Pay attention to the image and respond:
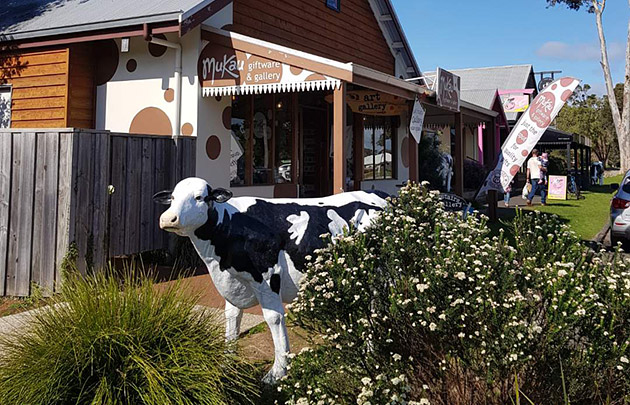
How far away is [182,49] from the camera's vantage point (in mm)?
9492

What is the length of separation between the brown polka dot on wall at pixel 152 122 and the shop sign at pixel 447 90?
562 cm

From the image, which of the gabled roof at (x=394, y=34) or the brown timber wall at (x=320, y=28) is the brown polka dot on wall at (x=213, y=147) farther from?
the gabled roof at (x=394, y=34)

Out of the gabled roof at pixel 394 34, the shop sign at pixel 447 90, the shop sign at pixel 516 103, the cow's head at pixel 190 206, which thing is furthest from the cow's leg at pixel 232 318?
the shop sign at pixel 516 103

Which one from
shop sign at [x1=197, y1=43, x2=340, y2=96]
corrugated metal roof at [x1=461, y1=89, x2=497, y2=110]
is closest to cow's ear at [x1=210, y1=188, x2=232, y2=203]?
shop sign at [x1=197, y1=43, x2=340, y2=96]

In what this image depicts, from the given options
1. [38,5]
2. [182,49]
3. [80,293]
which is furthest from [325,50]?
[80,293]

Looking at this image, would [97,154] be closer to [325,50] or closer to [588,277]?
[588,277]

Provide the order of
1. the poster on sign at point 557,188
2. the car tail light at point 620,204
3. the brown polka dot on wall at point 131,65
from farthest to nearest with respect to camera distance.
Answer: the poster on sign at point 557,188
the car tail light at point 620,204
the brown polka dot on wall at point 131,65

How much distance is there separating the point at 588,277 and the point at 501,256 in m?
0.48

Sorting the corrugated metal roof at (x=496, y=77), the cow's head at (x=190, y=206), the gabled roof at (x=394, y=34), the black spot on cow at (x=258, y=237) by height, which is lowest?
the black spot on cow at (x=258, y=237)

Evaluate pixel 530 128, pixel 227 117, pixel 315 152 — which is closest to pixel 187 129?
pixel 227 117

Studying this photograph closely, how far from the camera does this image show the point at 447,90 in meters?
12.1

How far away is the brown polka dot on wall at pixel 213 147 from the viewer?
9641 millimetres

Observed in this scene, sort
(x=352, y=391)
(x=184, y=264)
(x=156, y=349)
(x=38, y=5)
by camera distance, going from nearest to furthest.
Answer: (x=352, y=391), (x=156, y=349), (x=184, y=264), (x=38, y=5)

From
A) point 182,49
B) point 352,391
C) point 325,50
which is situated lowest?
point 352,391
